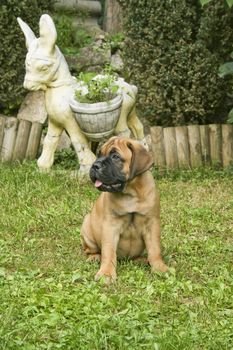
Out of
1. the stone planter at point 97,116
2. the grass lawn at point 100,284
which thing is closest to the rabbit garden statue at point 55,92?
the stone planter at point 97,116

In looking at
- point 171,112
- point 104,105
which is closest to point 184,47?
point 171,112

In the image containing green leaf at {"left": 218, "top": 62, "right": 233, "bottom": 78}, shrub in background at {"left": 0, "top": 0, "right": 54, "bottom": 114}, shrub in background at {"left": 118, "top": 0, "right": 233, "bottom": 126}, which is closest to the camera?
green leaf at {"left": 218, "top": 62, "right": 233, "bottom": 78}

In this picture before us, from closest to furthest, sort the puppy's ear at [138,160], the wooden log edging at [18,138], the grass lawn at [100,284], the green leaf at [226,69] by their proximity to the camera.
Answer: the grass lawn at [100,284] → the puppy's ear at [138,160] → the green leaf at [226,69] → the wooden log edging at [18,138]

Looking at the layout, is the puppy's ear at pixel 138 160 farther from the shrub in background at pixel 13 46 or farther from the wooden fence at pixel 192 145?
the shrub in background at pixel 13 46

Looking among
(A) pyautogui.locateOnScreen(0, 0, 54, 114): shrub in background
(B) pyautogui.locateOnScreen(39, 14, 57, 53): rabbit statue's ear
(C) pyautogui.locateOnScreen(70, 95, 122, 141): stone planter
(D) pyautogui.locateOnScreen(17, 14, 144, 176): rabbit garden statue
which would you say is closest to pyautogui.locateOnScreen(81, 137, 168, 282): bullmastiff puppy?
(C) pyautogui.locateOnScreen(70, 95, 122, 141): stone planter

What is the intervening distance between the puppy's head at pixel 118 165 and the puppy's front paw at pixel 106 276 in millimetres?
540

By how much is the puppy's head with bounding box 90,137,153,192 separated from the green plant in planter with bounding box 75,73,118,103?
2784mm

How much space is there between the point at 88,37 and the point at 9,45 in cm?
161

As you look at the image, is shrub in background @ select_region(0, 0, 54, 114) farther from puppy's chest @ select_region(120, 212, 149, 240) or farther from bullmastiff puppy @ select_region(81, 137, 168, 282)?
puppy's chest @ select_region(120, 212, 149, 240)

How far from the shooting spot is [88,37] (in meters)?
11.0

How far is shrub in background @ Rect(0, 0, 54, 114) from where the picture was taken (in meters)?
9.63

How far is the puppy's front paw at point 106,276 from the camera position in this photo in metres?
5.25

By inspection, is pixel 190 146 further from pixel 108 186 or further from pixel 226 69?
pixel 108 186

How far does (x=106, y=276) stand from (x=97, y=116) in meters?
3.07
